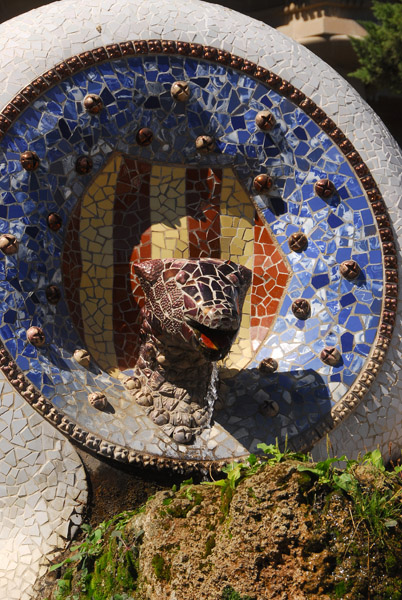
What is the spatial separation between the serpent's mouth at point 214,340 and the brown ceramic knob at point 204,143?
188cm

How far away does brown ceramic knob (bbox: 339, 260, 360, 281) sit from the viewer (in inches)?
336

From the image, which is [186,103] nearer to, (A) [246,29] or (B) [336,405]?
(A) [246,29]

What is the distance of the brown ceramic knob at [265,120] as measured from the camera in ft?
28.7

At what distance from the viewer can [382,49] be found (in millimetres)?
14438

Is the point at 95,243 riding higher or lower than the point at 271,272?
higher

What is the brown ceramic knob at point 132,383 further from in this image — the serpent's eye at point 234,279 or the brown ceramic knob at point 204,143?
the brown ceramic knob at point 204,143

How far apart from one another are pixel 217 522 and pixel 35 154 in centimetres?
351

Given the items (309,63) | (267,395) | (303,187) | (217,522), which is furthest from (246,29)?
(217,522)

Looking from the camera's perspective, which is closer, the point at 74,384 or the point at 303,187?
the point at 74,384

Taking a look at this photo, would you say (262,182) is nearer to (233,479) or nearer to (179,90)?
(179,90)

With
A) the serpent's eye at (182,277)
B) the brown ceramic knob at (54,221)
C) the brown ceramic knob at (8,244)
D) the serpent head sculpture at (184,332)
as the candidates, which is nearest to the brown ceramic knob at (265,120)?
the serpent head sculpture at (184,332)

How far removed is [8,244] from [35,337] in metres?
0.75

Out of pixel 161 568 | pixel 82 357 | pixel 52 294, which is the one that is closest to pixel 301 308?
pixel 82 357

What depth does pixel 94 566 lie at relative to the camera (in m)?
6.71
